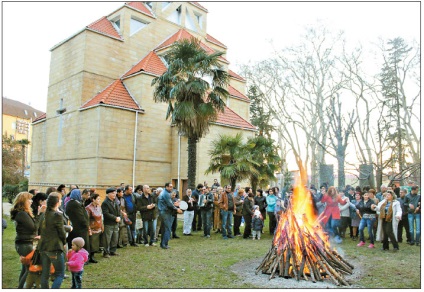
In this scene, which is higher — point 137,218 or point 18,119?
point 18,119

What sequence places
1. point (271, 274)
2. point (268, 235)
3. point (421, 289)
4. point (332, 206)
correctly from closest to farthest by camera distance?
point (421, 289) → point (271, 274) → point (332, 206) → point (268, 235)

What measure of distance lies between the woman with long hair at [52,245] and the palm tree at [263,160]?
13.5m

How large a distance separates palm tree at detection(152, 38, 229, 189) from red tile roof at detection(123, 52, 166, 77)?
22.0 feet

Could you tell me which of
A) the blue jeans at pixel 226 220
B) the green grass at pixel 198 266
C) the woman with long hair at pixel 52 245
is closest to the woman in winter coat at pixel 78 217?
the green grass at pixel 198 266

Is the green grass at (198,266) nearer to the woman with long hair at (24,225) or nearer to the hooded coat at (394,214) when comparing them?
the hooded coat at (394,214)

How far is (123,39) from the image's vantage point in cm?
2505

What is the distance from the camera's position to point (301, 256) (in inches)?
271

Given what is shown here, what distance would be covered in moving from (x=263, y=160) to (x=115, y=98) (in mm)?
10471

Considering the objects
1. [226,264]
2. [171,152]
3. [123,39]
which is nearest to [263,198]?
[226,264]

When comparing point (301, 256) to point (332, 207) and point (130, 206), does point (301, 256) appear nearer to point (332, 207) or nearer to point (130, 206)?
point (332, 207)

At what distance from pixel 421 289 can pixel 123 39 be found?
24315 millimetres

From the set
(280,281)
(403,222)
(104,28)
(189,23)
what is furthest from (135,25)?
(280,281)

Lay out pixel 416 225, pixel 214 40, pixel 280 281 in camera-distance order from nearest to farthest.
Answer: pixel 280 281 < pixel 416 225 < pixel 214 40

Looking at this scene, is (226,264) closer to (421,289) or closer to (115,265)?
(115,265)
